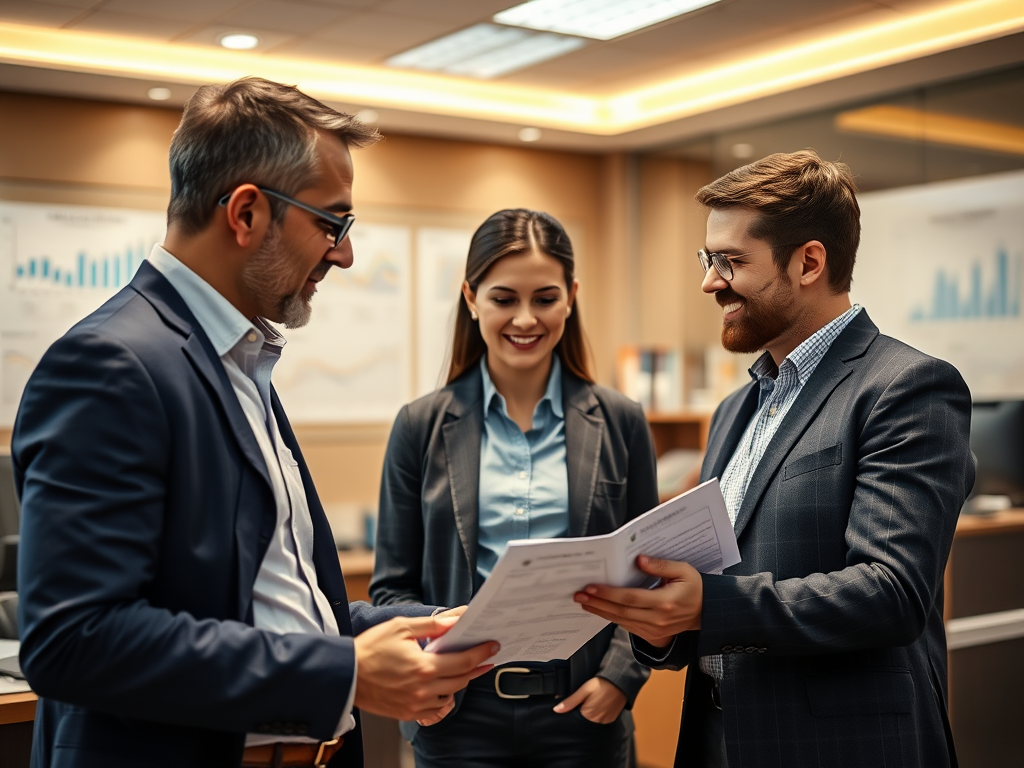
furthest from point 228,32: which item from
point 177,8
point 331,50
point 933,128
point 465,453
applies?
point 933,128

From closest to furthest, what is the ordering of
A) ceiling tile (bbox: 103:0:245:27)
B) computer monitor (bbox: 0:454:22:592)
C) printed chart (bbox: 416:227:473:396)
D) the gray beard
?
the gray beard → computer monitor (bbox: 0:454:22:592) → ceiling tile (bbox: 103:0:245:27) → printed chart (bbox: 416:227:473:396)

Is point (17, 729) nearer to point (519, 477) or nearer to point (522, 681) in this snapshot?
point (522, 681)

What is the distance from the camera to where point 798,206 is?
75.6 inches

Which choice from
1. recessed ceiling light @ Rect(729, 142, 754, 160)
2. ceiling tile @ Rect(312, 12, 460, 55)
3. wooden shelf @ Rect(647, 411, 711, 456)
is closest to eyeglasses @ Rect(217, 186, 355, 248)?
ceiling tile @ Rect(312, 12, 460, 55)

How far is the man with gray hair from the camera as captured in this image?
121cm

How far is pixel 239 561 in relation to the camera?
4.40 feet

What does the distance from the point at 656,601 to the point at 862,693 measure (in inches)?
16.4

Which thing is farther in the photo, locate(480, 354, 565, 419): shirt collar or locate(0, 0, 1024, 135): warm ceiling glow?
locate(0, 0, 1024, 135): warm ceiling glow

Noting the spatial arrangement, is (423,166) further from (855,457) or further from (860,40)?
(855,457)

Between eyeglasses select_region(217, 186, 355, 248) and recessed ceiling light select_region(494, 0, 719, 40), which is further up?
recessed ceiling light select_region(494, 0, 719, 40)

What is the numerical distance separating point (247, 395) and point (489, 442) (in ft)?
3.06

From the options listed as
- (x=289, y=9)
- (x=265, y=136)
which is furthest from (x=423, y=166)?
(x=265, y=136)

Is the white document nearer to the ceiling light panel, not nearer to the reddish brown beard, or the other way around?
the reddish brown beard

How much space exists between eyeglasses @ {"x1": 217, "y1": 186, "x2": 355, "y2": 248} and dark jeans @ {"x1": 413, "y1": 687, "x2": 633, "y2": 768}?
1.06m
